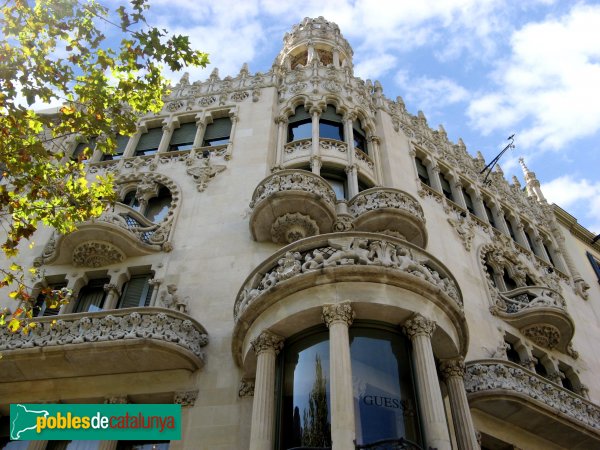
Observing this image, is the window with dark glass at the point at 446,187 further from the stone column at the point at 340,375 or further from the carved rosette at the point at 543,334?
the stone column at the point at 340,375

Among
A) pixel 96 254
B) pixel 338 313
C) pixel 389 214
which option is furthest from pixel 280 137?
pixel 338 313

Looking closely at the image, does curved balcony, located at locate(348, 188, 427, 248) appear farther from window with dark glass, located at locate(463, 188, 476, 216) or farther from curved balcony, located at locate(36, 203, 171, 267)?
window with dark glass, located at locate(463, 188, 476, 216)

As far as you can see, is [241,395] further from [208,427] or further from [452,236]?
[452,236]

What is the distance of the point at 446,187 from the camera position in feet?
85.1

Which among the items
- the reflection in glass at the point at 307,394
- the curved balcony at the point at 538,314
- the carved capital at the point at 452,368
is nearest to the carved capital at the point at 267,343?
the reflection in glass at the point at 307,394

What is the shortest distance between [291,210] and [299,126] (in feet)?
22.0

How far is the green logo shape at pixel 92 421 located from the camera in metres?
13.7

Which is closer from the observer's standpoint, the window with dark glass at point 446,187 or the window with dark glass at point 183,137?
the window with dark glass at point 183,137

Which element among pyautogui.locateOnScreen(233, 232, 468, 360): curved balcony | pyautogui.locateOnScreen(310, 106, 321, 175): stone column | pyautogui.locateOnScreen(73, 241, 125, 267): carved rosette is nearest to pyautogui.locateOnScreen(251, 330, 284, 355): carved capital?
pyautogui.locateOnScreen(233, 232, 468, 360): curved balcony

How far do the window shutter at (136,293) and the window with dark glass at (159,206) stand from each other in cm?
296

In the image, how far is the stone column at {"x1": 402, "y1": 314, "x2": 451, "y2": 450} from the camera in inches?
432

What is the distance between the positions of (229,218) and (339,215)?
370 cm

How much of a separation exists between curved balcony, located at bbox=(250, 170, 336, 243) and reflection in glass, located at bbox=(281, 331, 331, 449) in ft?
16.8

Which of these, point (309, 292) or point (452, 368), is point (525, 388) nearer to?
point (452, 368)
